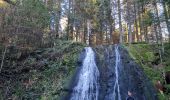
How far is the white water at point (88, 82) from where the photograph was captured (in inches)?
500

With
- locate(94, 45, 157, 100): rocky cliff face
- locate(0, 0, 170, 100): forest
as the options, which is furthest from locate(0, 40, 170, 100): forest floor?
locate(94, 45, 157, 100): rocky cliff face

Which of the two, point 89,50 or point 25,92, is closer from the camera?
point 25,92

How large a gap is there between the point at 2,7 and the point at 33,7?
255 cm

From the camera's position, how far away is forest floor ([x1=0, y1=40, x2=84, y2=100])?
1331 cm

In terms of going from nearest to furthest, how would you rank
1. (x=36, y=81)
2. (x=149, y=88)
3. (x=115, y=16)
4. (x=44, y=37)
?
(x=149, y=88) < (x=36, y=81) < (x=44, y=37) < (x=115, y=16)

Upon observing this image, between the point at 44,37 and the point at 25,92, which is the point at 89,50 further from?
the point at 25,92

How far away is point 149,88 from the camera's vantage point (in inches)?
498

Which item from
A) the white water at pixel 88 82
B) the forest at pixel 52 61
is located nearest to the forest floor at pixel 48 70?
the forest at pixel 52 61

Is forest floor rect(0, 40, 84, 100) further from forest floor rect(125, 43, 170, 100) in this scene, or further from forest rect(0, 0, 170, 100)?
forest floor rect(125, 43, 170, 100)

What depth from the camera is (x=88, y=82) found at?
541 inches

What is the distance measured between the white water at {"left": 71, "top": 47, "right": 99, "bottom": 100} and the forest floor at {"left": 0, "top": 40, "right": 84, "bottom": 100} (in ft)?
2.13

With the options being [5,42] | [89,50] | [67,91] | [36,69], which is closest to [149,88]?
[67,91]

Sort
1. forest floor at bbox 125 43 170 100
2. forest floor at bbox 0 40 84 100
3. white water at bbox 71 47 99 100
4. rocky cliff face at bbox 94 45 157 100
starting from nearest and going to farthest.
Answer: rocky cliff face at bbox 94 45 157 100
white water at bbox 71 47 99 100
forest floor at bbox 125 43 170 100
forest floor at bbox 0 40 84 100

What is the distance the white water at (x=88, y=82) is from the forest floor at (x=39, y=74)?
648 millimetres
